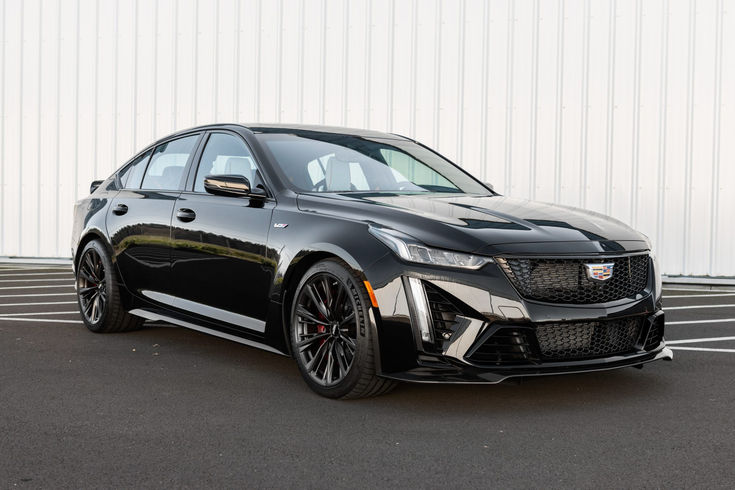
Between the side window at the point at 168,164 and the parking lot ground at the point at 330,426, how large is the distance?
3.86 ft

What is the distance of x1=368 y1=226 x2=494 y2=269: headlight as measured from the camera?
14.0ft

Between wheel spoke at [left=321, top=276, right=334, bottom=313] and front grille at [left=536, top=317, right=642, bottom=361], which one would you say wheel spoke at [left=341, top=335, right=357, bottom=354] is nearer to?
wheel spoke at [left=321, top=276, right=334, bottom=313]

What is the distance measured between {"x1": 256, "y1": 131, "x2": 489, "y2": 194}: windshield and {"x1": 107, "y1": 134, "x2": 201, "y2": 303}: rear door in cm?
89

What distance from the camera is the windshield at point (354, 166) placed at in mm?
5410

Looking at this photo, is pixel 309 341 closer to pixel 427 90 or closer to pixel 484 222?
pixel 484 222

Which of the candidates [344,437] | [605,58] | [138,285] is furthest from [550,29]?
[344,437]

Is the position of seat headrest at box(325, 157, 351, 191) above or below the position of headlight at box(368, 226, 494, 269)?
above

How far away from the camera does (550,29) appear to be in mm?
11336

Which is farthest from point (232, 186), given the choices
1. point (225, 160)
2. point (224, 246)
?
point (225, 160)

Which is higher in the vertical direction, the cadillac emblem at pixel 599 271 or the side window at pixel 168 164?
the side window at pixel 168 164

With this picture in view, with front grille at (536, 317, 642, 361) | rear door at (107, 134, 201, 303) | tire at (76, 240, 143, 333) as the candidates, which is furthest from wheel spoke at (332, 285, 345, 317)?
tire at (76, 240, 143, 333)

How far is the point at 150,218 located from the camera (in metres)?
6.16

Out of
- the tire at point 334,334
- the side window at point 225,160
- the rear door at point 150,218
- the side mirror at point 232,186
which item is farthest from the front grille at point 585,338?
the rear door at point 150,218

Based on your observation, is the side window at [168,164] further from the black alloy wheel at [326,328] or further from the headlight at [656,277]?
the headlight at [656,277]
